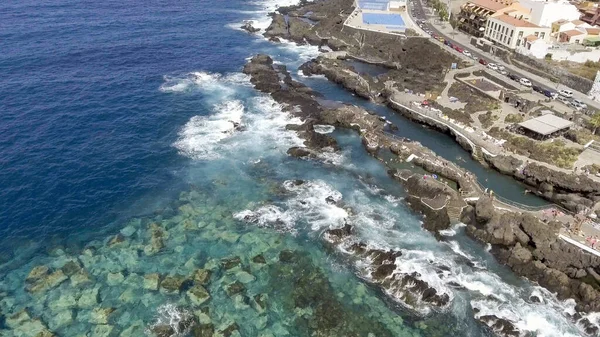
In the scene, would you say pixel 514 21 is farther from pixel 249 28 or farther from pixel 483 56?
pixel 249 28

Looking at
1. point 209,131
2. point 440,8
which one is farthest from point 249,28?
point 209,131

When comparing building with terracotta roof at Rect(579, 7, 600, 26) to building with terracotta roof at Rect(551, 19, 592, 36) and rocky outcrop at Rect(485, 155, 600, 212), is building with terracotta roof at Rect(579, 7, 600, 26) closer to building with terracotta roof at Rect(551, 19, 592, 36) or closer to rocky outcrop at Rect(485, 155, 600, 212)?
building with terracotta roof at Rect(551, 19, 592, 36)

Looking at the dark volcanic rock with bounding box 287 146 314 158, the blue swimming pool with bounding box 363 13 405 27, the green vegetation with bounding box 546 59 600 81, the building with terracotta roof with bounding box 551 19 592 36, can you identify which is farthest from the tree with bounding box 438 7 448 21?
the dark volcanic rock with bounding box 287 146 314 158

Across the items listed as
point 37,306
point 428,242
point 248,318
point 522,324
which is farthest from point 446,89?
point 37,306

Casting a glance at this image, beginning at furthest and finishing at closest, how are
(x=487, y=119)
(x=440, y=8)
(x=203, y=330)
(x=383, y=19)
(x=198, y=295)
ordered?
(x=440, y=8), (x=383, y=19), (x=487, y=119), (x=198, y=295), (x=203, y=330)

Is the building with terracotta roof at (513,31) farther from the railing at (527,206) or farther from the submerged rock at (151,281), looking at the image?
the submerged rock at (151,281)

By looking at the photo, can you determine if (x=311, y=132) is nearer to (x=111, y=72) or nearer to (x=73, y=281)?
(x=73, y=281)
